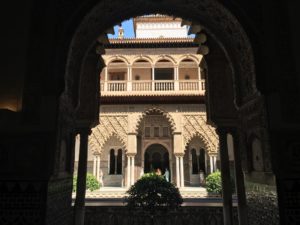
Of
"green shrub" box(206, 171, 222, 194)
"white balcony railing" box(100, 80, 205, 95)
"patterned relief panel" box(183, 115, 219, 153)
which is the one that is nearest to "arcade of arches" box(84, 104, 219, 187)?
"patterned relief panel" box(183, 115, 219, 153)

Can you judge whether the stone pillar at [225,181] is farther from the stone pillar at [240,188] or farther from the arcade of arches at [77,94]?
the arcade of arches at [77,94]

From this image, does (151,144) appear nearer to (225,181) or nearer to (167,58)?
(167,58)

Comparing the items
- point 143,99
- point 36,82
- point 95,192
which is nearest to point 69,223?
point 36,82

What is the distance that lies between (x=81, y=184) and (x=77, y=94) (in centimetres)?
209

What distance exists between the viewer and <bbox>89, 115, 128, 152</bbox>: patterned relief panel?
55.2 feet

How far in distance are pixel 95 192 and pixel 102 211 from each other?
978 centimetres

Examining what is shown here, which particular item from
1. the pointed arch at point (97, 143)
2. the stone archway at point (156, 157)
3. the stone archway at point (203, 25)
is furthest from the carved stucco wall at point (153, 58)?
the stone archway at point (203, 25)

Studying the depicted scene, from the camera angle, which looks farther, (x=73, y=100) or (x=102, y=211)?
(x=102, y=211)

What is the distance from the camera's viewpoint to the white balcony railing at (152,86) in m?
16.9

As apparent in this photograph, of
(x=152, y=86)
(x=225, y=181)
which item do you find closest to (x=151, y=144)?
(x=152, y=86)

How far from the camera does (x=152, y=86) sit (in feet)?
55.5

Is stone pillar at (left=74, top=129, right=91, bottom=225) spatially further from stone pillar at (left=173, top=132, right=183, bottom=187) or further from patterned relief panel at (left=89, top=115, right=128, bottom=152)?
stone pillar at (left=173, top=132, right=183, bottom=187)

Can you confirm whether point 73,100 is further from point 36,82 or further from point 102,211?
point 102,211

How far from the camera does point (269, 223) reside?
2.87 m
